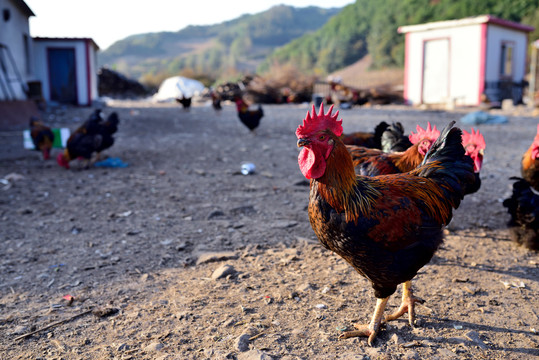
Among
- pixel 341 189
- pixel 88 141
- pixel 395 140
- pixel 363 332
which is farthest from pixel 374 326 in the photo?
pixel 88 141

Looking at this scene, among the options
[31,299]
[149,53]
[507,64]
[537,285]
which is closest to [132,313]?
[31,299]

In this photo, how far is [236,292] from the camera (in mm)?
3205

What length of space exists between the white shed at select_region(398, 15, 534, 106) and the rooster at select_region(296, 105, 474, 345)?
58.2 feet

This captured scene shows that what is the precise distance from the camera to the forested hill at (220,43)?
79562 millimetres

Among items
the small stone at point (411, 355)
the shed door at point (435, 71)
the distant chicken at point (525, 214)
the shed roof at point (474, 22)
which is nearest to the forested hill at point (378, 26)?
the shed roof at point (474, 22)

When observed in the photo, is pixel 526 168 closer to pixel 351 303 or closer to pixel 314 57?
pixel 351 303

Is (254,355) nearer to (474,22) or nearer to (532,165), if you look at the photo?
(532,165)

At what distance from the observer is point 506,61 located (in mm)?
21375

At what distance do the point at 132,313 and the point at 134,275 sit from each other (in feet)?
2.00

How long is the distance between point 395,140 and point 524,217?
1.42m

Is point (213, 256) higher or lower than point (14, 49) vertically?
lower

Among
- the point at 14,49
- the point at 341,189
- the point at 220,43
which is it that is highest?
the point at 220,43

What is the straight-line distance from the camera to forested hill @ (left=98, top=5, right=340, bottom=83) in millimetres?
79562

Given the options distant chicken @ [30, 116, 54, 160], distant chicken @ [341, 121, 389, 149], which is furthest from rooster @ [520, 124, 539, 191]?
distant chicken @ [30, 116, 54, 160]
